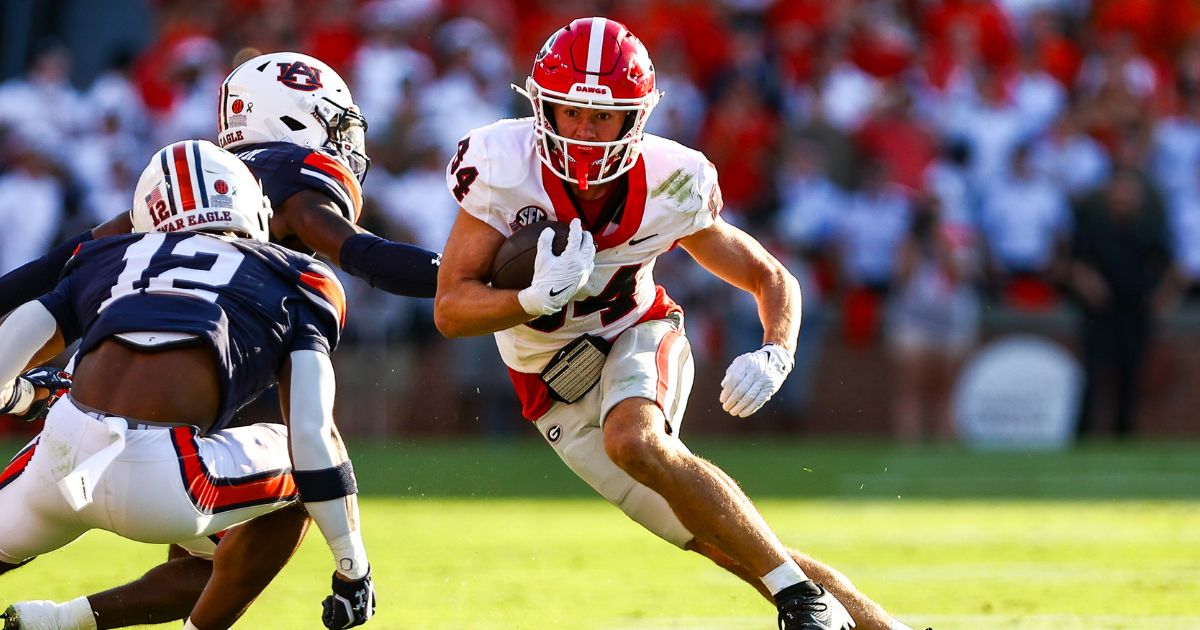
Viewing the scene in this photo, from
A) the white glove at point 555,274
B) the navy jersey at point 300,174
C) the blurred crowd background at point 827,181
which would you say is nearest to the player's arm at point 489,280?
the white glove at point 555,274

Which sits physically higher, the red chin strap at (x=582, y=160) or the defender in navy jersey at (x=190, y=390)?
the red chin strap at (x=582, y=160)

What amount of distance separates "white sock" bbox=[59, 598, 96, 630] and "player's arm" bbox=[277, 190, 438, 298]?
1194 millimetres

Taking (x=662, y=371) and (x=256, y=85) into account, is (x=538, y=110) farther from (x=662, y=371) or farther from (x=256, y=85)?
(x=256, y=85)

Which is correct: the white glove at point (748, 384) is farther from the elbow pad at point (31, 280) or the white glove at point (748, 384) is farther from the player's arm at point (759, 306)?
the elbow pad at point (31, 280)

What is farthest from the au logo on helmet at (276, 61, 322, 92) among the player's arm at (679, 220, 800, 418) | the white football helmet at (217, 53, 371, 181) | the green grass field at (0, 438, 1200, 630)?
the green grass field at (0, 438, 1200, 630)

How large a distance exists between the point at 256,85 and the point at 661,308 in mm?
1603

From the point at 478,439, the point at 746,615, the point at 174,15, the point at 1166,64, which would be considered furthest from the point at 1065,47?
the point at 746,615

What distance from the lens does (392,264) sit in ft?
15.4

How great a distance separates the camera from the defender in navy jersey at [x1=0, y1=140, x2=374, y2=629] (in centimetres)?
389

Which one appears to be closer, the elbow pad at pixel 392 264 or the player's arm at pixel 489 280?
the player's arm at pixel 489 280

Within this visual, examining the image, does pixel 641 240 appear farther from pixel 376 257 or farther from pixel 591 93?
pixel 376 257

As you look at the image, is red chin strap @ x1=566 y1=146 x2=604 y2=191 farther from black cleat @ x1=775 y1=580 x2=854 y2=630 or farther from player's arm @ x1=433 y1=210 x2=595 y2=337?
black cleat @ x1=775 y1=580 x2=854 y2=630

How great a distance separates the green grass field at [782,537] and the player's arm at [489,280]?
1215mm

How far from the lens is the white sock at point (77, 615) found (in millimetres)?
4453
